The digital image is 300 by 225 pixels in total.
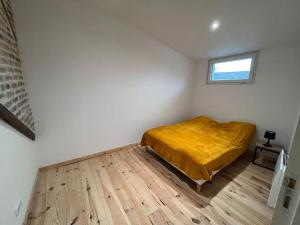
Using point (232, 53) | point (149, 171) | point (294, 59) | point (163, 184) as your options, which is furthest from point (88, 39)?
point (294, 59)

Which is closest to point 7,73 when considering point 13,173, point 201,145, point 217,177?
point 13,173

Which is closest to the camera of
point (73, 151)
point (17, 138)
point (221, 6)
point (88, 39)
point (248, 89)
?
point (17, 138)

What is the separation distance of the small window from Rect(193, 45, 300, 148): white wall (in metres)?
0.13

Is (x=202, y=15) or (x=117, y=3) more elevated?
(x=117, y=3)

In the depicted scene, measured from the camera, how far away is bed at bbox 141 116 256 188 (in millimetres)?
1939

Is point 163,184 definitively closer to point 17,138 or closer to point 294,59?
point 17,138

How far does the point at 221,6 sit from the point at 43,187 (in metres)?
3.46

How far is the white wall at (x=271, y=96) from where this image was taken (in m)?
2.43

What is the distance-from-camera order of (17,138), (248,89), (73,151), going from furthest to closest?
(248,89)
(73,151)
(17,138)

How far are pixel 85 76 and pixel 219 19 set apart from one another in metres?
2.32

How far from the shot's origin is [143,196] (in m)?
1.84

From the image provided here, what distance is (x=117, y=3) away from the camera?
7.23ft

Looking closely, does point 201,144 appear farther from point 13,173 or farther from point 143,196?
point 13,173

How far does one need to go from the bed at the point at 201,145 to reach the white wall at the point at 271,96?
0.30 m
